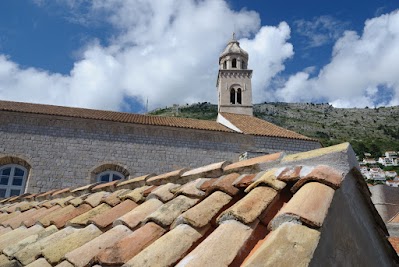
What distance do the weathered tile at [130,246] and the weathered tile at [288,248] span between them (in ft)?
1.84

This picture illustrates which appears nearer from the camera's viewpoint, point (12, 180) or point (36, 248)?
point (36, 248)

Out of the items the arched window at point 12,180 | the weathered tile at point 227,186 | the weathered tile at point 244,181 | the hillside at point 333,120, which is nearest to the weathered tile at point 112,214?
the weathered tile at point 227,186

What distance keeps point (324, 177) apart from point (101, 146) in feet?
44.8

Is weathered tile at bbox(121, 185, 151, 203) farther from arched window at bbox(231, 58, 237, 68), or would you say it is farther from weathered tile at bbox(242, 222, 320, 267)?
arched window at bbox(231, 58, 237, 68)

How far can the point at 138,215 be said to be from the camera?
6.31 feet

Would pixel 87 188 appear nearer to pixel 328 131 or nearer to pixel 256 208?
pixel 256 208

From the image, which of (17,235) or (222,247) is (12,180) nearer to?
(17,235)

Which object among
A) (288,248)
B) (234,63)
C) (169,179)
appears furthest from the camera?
(234,63)

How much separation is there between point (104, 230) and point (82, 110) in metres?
15.3

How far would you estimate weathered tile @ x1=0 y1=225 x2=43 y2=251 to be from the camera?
2340mm

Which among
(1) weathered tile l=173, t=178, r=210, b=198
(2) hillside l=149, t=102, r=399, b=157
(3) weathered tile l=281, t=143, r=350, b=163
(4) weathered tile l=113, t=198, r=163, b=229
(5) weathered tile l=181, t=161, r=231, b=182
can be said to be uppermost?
(2) hillside l=149, t=102, r=399, b=157

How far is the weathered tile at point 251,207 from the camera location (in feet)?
4.32

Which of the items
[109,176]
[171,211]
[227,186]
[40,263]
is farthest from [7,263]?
[109,176]

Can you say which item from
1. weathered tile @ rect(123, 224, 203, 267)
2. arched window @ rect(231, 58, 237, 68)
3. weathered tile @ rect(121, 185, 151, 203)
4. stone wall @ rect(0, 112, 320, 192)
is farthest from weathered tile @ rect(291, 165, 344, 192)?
arched window @ rect(231, 58, 237, 68)
